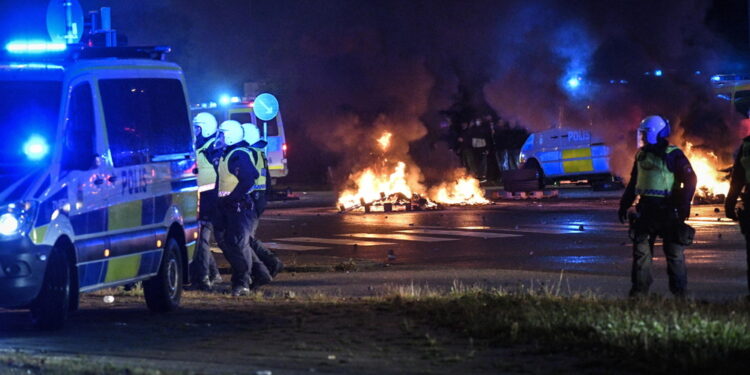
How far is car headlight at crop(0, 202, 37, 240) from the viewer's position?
28.3 feet

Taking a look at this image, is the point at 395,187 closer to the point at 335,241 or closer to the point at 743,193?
the point at 335,241

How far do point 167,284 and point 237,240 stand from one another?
6.31 ft

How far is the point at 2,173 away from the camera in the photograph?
9047mm

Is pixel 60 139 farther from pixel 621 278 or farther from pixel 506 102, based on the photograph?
pixel 506 102

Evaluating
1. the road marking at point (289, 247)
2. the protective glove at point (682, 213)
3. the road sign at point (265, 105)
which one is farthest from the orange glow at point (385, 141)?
the protective glove at point (682, 213)

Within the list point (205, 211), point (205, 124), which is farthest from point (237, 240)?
point (205, 124)

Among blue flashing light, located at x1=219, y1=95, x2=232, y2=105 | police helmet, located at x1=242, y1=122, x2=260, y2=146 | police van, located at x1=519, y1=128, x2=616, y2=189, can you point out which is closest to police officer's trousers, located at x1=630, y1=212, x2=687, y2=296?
police helmet, located at x1=242, y1=122, x2=260, y2=146

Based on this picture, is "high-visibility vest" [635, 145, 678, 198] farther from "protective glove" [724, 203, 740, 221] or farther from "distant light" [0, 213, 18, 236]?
"distant light" [0, 213, 18, 236]

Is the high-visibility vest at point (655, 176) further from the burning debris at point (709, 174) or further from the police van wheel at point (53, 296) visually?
the burning debris at point (709, 174)

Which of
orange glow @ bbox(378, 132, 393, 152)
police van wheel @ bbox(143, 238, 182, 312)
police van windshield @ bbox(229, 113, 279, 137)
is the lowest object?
police van wheel @ bbox(143, 238, 182, 312)

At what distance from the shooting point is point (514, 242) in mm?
18938

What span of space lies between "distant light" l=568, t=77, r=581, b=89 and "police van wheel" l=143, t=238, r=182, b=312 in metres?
20.6

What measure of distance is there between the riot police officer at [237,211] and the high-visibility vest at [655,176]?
14.0ft

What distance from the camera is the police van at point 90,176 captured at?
882cm
